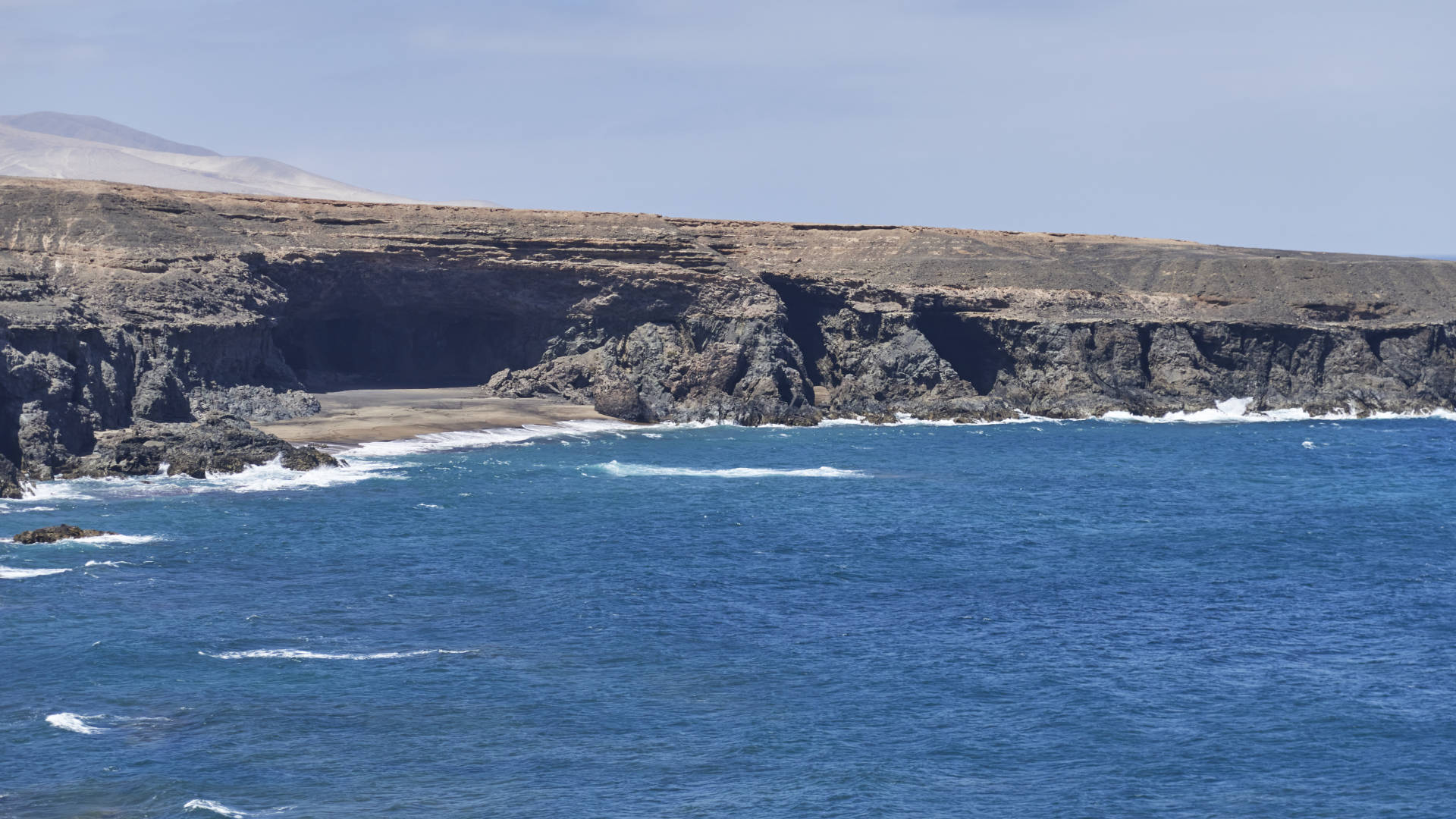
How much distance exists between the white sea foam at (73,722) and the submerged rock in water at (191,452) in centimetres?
3483

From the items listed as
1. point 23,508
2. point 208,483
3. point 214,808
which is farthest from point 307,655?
point 208,483

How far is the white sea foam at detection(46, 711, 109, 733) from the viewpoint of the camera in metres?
28.9

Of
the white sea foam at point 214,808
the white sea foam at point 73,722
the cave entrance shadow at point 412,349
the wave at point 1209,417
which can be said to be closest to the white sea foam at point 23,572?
the white sea foam at point 73,722

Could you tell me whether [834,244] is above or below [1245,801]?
above

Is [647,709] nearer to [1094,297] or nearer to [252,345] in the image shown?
[252,345]

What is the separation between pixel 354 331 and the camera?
104 meters

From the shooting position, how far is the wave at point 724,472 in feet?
221

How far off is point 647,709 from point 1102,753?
9799 mm

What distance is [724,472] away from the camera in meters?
68.6

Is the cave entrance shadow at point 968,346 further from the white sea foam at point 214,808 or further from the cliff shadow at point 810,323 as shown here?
the white sea foam at point 214,808

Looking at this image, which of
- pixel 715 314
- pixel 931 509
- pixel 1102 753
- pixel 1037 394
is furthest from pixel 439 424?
pixel 1102 753

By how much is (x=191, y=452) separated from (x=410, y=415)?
72.4 feet

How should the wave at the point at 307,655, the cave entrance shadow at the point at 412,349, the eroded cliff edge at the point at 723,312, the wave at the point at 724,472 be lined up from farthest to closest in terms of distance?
the cave entrance shadow at the point at 412,349, the eroded cliff edge at the point at 723,312, the wave at the point at 724,472, the wave at the point at 307,655

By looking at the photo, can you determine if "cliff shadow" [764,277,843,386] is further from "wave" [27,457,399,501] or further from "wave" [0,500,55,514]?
"wave" [0,500,55,514]
